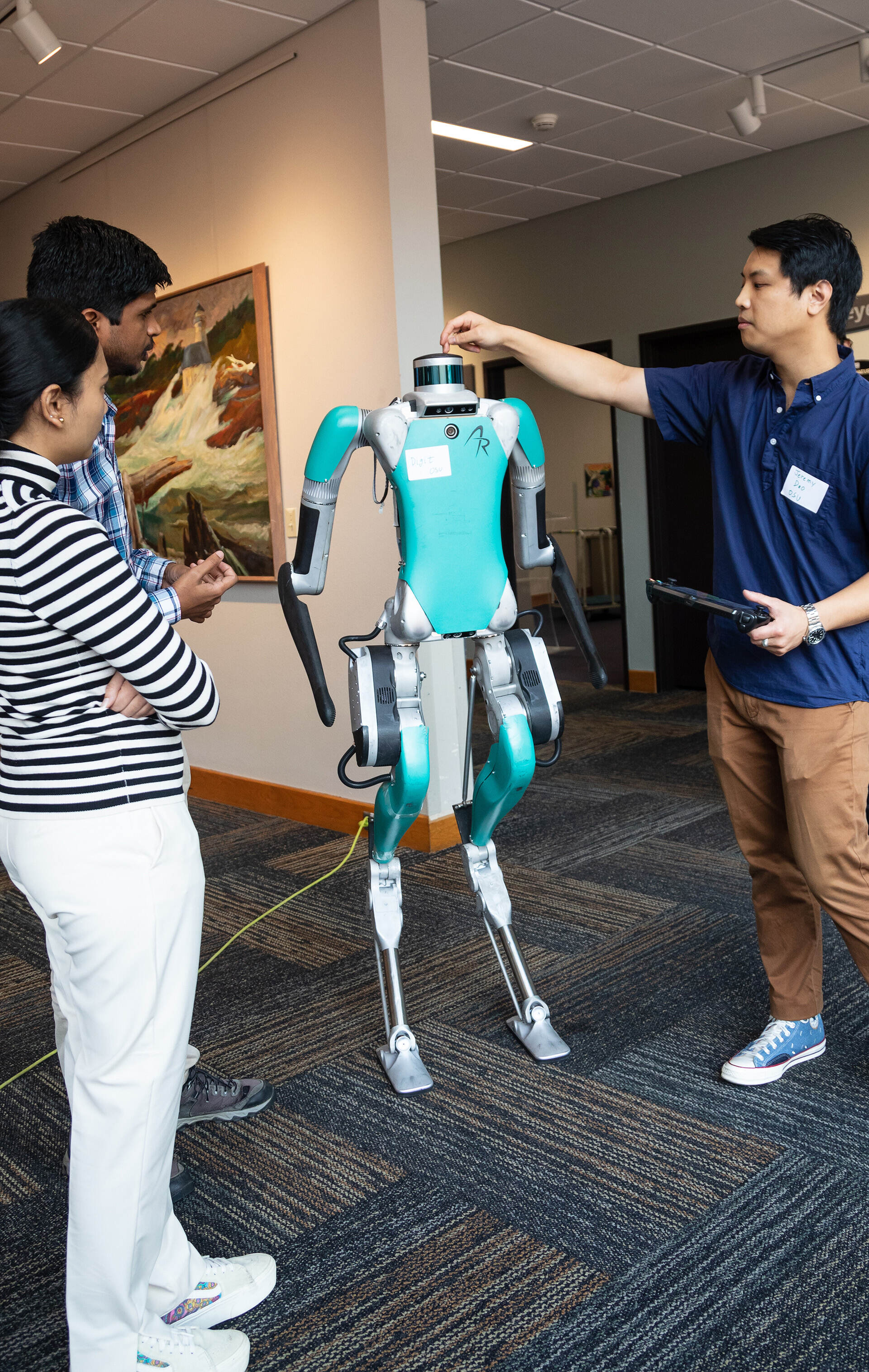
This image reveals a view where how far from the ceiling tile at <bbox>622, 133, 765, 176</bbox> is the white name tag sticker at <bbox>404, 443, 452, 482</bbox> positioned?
13.8ft

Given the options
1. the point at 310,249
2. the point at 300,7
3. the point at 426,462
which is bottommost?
the point at 426,462

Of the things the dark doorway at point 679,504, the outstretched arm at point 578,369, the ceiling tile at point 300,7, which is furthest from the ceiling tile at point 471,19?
the dark doorway at point 679,504

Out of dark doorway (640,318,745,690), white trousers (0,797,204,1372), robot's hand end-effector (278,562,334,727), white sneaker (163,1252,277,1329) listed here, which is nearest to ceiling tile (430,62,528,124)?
dark doorway (640,318,745,690)

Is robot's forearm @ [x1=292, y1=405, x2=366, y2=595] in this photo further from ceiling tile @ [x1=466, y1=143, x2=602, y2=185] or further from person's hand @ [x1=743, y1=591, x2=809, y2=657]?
ceiling tile @ [x1=466, y1=143, x2=602, y2=185]

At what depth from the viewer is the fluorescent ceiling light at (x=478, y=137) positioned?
201 inches

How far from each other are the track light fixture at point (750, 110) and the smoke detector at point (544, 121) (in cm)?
80

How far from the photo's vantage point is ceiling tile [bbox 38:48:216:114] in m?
3.99

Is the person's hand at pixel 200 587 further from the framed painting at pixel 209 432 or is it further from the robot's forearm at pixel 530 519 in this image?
the framed painting at pixel 209 432

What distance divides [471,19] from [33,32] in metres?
1.52

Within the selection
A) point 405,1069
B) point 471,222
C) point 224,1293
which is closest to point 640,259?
point 471,222

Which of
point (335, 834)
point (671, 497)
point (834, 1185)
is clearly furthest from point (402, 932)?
point (671, 497)

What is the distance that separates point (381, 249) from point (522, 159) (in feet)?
7.86

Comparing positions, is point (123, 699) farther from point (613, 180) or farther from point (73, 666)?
point (613, 180)

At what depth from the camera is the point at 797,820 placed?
2074 millimetres
